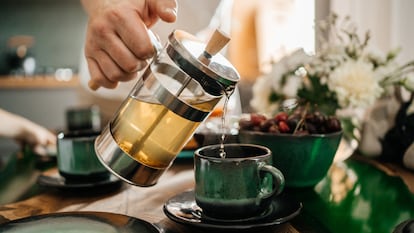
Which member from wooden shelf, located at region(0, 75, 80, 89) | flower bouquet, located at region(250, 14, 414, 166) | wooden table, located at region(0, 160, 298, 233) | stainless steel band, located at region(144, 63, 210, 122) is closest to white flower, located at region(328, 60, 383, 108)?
flower bouquet, located at region(250, 14, 414, 166)

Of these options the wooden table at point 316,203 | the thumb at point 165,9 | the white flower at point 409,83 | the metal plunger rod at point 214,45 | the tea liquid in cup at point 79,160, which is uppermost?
the thumb at point 165,9

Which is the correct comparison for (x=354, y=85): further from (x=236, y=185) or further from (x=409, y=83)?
(x=236, y=185)

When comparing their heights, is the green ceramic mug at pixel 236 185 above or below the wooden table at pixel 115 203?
above

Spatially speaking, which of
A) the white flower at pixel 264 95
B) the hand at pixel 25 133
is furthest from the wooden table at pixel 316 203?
the hand at pixel 25 133

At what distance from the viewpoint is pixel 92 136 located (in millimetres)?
958

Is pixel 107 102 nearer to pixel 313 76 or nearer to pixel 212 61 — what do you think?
pixel 313 76

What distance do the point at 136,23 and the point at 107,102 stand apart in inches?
55.5

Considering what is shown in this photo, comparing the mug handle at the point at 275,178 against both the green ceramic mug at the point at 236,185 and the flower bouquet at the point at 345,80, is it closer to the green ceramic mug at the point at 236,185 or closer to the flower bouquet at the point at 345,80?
the green ceramic mug at the point at 236,185

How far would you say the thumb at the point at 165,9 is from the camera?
2.73 ft

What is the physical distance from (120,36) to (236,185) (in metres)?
0.33

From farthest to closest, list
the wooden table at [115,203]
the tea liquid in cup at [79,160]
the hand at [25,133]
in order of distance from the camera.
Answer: the hand at [25,133] → the tea liquid in cup at [79,160] → the wooden table at [115,203]

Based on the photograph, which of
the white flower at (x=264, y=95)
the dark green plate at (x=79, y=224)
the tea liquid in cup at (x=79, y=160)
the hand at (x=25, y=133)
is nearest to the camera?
the dark green plate at (x=79, y=224)

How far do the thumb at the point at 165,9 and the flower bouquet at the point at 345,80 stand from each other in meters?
0.38

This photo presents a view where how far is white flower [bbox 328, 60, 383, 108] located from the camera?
108 centimetres
